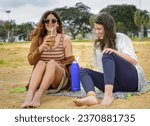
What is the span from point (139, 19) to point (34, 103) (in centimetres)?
1190

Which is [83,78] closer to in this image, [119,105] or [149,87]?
[119,105]

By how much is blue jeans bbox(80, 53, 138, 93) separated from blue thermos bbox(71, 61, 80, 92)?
21 cm

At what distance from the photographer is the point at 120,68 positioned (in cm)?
308

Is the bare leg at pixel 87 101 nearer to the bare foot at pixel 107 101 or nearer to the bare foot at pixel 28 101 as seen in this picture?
the bare foot at pixel 107 101

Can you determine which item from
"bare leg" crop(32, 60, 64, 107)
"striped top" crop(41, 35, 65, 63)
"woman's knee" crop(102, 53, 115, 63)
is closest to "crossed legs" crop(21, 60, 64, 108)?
"bare leg" crop(32, 60, 64, 107)

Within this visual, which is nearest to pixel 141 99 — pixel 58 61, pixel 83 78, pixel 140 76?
pixel 140 76

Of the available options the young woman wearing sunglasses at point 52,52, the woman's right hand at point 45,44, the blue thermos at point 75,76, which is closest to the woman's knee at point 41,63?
the young woman wearing sunglasses at point 52,52

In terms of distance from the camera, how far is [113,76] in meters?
2.94

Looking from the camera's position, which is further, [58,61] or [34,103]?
[58,61]

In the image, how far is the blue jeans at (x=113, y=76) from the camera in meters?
2.94

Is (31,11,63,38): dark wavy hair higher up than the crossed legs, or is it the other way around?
(31,11,63,38): dark wavy hair

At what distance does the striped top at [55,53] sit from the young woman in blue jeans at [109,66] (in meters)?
0.30

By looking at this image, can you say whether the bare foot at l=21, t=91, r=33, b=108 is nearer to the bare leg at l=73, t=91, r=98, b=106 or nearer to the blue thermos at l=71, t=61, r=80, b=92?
the bare leg at l=73, t=91, r=98, b=106

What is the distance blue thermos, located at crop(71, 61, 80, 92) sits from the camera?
339 cm
